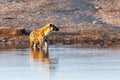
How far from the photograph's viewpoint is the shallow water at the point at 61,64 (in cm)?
1728

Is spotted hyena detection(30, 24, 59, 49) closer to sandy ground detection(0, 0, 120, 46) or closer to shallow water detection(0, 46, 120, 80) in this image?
shallow water detection(0, 46, 120, 80)

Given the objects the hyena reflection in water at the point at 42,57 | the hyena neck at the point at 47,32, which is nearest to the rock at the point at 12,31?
the hyena neck at the point at 47,32

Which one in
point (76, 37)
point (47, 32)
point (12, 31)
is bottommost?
point (76, 37)

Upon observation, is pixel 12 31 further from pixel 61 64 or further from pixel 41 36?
pixel 61 64

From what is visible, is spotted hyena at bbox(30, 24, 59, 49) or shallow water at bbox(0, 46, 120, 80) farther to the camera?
spotted hyena at bbox(30, 24, 59, 49)

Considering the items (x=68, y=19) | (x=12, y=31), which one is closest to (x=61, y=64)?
(x=12, y=31)

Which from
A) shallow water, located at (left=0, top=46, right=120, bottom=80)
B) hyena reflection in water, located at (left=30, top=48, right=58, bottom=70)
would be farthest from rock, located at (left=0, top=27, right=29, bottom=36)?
shallow water, located at (left=0, top=46, right=120, bottom=80)

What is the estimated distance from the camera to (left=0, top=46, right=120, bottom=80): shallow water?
56.7 feet

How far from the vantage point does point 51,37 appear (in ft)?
92.7

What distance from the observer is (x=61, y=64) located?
64.1ft

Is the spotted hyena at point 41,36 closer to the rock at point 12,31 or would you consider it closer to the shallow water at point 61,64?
the shallow water at point 61,64

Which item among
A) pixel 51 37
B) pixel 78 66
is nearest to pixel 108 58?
pixel 78 66

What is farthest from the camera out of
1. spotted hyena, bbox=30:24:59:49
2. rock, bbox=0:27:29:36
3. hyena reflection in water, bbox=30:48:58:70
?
rock, bbox=0:27:29:36

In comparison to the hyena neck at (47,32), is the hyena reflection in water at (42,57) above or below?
below
